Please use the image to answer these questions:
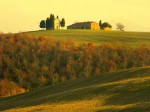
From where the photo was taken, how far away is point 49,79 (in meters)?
126

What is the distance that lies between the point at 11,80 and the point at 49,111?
91755 millimetres

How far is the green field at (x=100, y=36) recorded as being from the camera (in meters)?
158

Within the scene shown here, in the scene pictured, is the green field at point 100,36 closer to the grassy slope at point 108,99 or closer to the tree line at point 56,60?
the tree line at point 56,60

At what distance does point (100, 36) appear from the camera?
170 meters

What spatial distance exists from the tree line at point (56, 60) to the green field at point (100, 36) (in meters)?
8.08

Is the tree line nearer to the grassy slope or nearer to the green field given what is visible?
the green field

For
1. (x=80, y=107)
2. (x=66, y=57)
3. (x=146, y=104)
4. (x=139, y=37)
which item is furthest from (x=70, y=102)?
(x=139, y=37)

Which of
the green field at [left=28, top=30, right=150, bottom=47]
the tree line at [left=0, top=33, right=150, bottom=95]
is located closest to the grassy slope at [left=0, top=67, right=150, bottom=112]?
the tree line at [left=0, top=33, right=150, bottom=95]

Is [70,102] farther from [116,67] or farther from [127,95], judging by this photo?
[116,67]

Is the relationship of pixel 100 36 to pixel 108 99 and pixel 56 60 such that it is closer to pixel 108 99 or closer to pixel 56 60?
pixel 56 60

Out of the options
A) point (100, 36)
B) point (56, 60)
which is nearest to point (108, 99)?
point (56, 60)

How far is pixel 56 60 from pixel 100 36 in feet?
119

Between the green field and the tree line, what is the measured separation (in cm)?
808

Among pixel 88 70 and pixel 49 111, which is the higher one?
pixel 49 111
